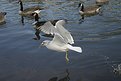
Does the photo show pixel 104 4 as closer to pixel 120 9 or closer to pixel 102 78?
pixel 120 9

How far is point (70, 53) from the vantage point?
16.4 m

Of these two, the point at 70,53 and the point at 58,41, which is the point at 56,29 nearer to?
the point at 58,41

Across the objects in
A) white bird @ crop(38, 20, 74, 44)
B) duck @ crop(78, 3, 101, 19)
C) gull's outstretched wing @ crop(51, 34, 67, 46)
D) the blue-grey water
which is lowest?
the blue-grey water

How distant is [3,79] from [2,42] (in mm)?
5384

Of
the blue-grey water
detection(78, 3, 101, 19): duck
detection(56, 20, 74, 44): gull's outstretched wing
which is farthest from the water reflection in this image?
detection(78, 3, 101, 19): duck

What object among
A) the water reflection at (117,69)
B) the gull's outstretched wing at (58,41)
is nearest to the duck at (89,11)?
the gull's outstretched wing at (58,41)

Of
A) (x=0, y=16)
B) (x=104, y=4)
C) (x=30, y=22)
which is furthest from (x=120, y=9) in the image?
(x=0, y=16)

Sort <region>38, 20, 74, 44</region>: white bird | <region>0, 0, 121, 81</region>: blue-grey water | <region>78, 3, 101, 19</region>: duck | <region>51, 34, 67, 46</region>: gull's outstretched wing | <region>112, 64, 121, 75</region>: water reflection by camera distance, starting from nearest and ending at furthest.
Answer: <region>38, 20, 74, 44</region>: white bird < <region>112, 64, 121, 75</region>: water reflection < <region>51, 34, 67, 46</region>: gull's outstretched wing < <region>0, 0, 121, 81</region>: blue-grey water < <region>78, 3, 101, 19</region>: duck

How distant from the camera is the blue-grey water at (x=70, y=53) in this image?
14125 mm

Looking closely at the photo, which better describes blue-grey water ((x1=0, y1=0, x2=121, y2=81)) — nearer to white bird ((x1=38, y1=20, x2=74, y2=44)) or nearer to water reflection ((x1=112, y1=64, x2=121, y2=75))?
water reflection ((x1=112, y1=64, x2=121, y2=75))

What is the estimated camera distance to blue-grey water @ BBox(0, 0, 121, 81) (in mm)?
14125

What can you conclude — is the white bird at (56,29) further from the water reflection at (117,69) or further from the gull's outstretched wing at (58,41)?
the water reflection at (117,69)

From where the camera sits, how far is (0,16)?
952 inches

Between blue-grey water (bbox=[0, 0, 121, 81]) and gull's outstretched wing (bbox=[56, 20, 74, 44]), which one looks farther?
blue-grey water (bbox=[0, 0, 121, 81])
